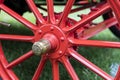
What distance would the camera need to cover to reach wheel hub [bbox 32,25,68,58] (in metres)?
1.96

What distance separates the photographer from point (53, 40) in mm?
1983

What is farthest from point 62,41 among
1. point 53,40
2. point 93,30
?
point 93,30

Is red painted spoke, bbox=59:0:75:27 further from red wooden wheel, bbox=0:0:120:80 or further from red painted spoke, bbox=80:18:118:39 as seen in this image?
red painted spoke, bbox=80:18:118:39

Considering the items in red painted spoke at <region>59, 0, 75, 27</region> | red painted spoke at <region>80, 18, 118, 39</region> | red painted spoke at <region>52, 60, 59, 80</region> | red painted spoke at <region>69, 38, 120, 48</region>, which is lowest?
red painted spoke at <region>52, 60, 59, 80</region>

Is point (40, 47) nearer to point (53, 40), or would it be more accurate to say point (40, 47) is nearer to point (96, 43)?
point (53, 40)

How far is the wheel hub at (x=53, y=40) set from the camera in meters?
1.96

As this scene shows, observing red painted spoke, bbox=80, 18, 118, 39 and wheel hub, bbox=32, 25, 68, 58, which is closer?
wheel hub, bbox=32, 25, 68, 58

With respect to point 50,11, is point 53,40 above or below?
below

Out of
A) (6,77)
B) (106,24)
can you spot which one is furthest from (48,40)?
(106,24)

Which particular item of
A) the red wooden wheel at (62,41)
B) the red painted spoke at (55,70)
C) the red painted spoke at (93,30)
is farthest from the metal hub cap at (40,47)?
the red painted spoke at (93,30)

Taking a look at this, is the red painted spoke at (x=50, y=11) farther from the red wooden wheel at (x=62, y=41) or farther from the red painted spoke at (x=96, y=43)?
the red painted spoke at (x=96, y=43)

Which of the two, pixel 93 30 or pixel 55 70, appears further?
pixel 93 30

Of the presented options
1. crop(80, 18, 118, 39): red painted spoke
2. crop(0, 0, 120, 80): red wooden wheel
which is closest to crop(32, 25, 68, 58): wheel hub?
crop(0, 0, 120, 80): red wooden wheel

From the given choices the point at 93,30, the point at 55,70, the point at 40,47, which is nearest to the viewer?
the point at 40,47
